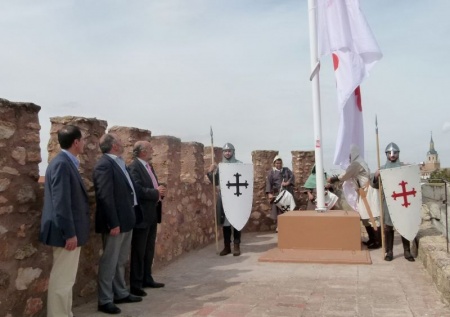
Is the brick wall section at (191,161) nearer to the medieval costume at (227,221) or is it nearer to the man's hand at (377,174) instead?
the medieval costume at (227,221)

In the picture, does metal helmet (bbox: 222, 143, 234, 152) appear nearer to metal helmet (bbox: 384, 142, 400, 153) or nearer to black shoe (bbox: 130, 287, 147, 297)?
metal helmet (bbox: 384, 142, 400, 153)

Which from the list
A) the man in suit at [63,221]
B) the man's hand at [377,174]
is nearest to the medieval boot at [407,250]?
the man's hand at [377,174]

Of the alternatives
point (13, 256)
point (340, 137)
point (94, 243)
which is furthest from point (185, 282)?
point (340, 137)

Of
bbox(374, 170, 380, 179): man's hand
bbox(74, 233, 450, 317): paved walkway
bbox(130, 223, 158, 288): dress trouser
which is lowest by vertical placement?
bbox(74, 233, 450, 317): paved walkway

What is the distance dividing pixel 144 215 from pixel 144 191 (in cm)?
28

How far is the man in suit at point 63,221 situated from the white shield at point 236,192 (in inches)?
146

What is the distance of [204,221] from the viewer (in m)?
8.82

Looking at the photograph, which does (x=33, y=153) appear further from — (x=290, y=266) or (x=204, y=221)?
(x=204, y=221)

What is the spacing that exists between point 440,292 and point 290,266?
6.88 feet

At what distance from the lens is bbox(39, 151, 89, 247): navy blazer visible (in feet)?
12.2

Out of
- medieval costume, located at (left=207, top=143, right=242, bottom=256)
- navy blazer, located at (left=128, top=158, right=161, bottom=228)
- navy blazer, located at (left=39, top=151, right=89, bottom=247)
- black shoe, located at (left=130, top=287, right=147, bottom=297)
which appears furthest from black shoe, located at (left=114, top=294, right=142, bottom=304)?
medieval costume, located at (left=207, top=143, right=242, bottom=256)

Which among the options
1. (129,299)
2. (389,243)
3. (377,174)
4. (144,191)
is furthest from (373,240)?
(129,299)

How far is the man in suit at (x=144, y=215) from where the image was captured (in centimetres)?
525

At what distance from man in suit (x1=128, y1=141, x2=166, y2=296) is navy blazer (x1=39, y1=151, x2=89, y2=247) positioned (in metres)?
1.33
